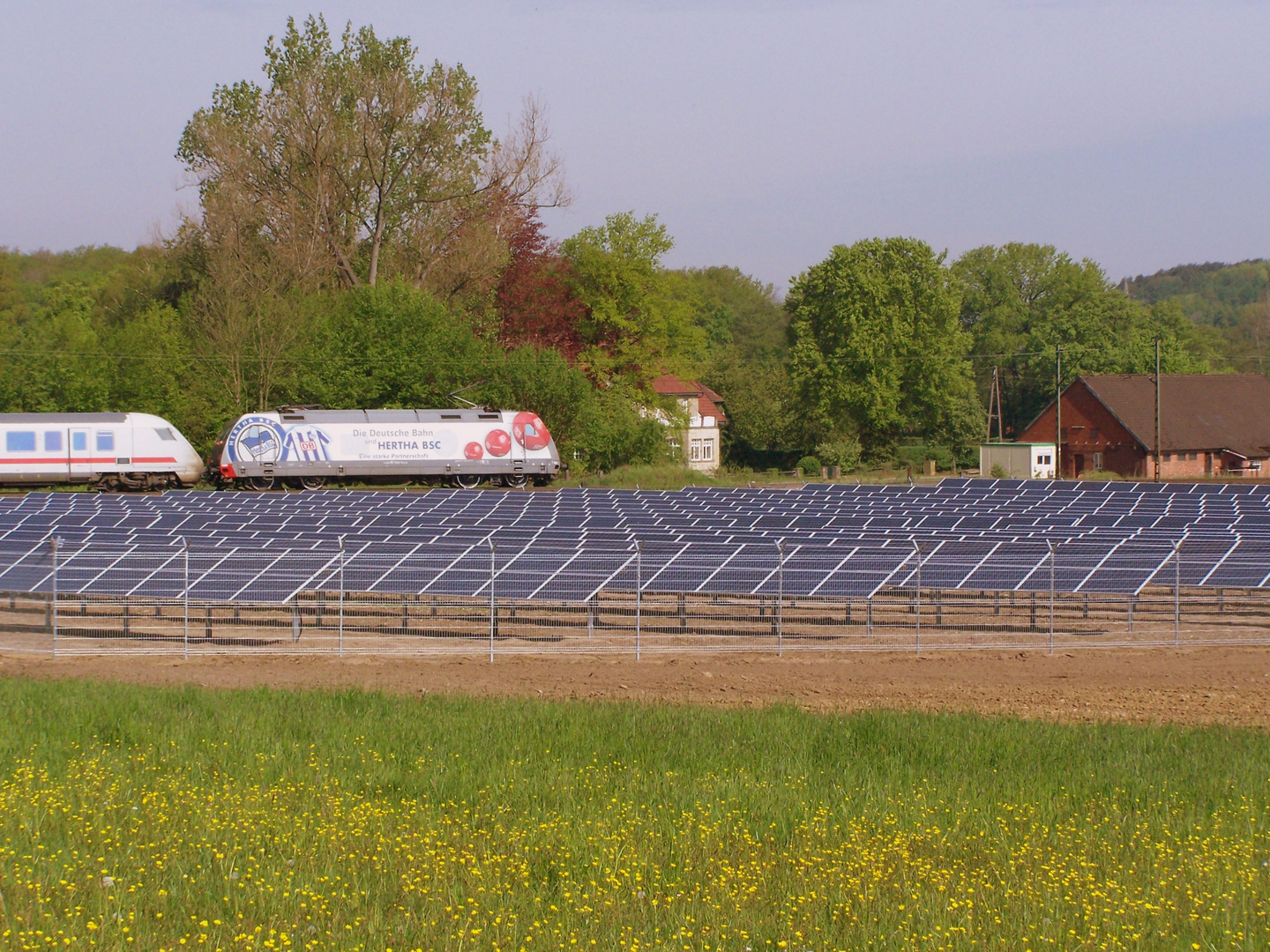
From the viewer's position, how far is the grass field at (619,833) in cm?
589

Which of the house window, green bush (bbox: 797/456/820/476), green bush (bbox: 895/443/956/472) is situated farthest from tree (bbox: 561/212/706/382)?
the house window

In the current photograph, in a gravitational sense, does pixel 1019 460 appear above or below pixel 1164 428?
below

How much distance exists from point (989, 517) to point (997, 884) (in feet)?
66.2

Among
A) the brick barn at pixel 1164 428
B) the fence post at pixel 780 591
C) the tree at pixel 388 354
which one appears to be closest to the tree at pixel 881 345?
the brick barn at pixel 1164 428

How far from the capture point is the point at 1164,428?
6906 centimetres

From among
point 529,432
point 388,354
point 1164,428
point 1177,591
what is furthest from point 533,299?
point 1177,591

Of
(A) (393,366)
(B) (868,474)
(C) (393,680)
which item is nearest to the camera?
(C) (393,680)

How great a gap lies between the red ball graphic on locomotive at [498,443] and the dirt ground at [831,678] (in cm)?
3173

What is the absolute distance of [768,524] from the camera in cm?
2459

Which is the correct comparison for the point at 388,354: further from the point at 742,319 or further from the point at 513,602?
the point at 742,319

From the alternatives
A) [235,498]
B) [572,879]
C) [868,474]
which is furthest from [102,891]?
[868,474]

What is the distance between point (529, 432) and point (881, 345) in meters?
31.8

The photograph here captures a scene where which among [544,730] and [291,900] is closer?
[291,900]

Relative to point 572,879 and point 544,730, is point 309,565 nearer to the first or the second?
point 544,730
